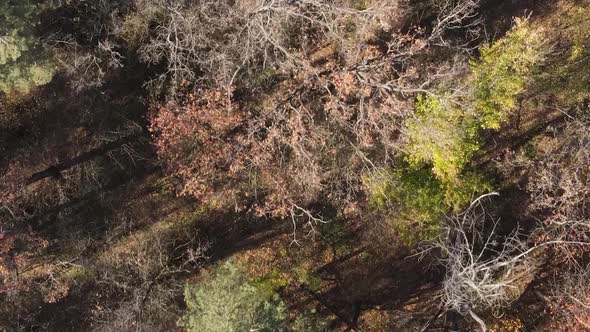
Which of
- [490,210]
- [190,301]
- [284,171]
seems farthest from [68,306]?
[490,210]

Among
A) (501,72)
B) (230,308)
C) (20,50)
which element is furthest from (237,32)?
(230,308)

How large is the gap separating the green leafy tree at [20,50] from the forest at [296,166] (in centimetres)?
119

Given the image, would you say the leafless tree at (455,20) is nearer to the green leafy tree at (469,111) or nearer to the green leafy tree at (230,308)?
the green leafy tree at (469,111)

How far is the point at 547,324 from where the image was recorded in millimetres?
19156

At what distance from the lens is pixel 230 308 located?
52.9 ft

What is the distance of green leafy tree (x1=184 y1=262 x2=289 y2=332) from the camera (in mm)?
16016

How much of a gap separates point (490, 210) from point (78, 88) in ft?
46.8

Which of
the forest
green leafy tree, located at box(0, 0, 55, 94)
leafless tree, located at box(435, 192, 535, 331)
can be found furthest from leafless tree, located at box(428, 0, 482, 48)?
green leafy tree, located at box(0, 0, 55, 94)

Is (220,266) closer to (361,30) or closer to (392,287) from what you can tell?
(392,287)

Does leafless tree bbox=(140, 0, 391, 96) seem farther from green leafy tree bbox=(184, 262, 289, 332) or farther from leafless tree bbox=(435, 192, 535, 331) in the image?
leafless tree bbox=(435, 192, 535, 331)

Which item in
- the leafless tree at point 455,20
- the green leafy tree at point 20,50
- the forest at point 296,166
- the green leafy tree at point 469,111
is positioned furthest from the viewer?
the leafless tree at point 455,20

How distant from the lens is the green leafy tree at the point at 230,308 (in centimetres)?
1602

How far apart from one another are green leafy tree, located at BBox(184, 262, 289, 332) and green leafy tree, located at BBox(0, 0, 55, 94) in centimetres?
760

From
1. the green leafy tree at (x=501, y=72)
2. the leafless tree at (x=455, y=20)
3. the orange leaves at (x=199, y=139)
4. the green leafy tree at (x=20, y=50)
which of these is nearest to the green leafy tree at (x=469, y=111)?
the green leafy tree at (x=501, y=72)
